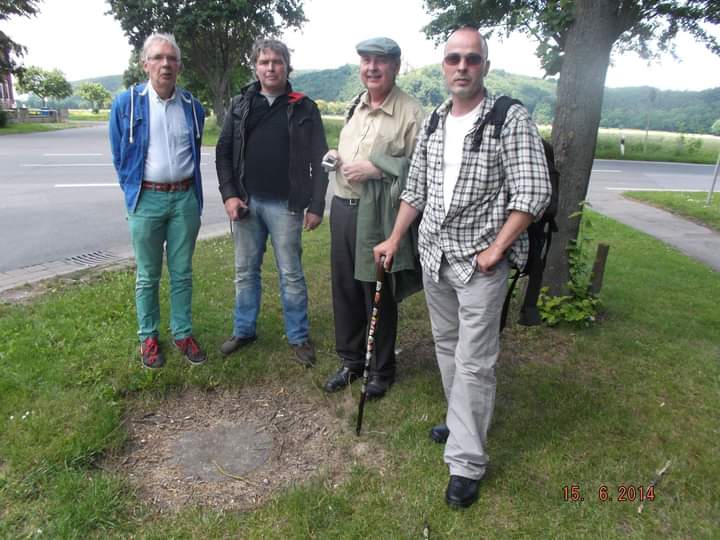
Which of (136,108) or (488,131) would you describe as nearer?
(488,131)

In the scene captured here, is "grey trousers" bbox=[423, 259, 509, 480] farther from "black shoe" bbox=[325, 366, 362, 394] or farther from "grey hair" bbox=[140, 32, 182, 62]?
"grey hair" bbox=[140, 32, 182, 62]

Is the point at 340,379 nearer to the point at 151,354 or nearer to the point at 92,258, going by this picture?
the point at 151,354

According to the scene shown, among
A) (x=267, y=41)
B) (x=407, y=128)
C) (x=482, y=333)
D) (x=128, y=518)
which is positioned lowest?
(x=128, y=518)

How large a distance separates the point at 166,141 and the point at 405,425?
2.28 m

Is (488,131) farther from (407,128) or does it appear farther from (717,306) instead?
(717,306)

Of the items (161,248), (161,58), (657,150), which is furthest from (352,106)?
(657,150)

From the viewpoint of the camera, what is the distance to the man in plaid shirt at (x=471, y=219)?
2.36 m

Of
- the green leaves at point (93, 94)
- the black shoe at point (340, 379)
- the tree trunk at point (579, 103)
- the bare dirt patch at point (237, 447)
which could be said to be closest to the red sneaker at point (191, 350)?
the bare dirt patch at point (237, 447)

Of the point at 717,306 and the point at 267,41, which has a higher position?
the point at 267,41

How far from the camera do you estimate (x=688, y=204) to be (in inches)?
467

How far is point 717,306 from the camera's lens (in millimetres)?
5273

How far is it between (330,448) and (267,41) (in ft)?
8.19

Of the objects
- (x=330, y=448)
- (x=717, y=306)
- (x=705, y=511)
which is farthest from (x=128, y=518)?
(x=717, y=306)

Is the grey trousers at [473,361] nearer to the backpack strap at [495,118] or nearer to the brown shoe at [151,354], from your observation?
the backpack strap at [495,118]
